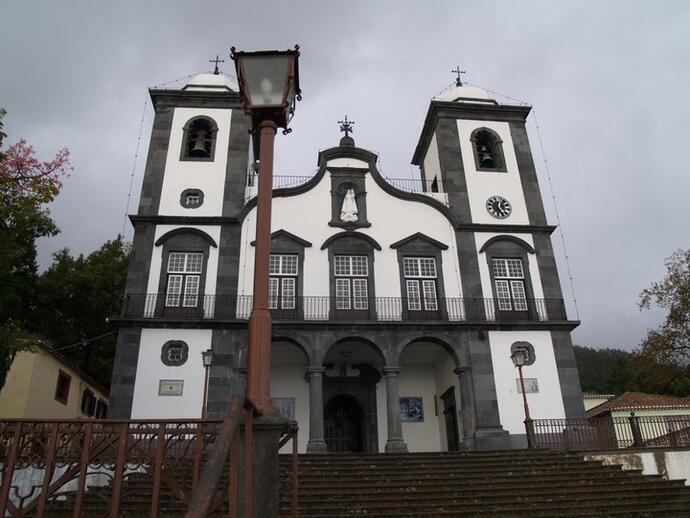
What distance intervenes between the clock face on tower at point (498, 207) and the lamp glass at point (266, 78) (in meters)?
17.0

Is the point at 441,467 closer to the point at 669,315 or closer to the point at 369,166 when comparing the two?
the point at 369,166

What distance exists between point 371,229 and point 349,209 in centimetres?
104

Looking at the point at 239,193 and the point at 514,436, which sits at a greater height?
the point at 239,193

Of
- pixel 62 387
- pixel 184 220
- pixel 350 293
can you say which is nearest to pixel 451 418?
pixel 350 293

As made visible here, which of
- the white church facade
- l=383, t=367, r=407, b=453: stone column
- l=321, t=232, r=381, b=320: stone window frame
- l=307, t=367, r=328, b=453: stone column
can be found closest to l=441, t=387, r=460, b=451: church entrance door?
the white church facade

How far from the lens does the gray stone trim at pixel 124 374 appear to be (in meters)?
16.2

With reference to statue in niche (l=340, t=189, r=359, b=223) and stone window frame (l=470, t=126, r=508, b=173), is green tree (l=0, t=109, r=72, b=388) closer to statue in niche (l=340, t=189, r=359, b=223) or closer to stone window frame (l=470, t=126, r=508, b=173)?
statue in niche (l=340, t=189, r=359, b=223)

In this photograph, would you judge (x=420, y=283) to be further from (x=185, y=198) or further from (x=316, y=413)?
(x=185, y=198)

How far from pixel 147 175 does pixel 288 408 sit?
9.37 m

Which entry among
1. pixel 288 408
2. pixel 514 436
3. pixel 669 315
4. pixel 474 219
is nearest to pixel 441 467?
pixel 514 436

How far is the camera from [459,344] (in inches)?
716

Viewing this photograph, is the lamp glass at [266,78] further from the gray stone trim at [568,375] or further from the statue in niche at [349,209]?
the gray stone trim at [568,375]

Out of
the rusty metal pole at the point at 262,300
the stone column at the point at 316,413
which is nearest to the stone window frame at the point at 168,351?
the stone column at the point at 316,413

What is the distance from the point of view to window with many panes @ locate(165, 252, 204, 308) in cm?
1812
